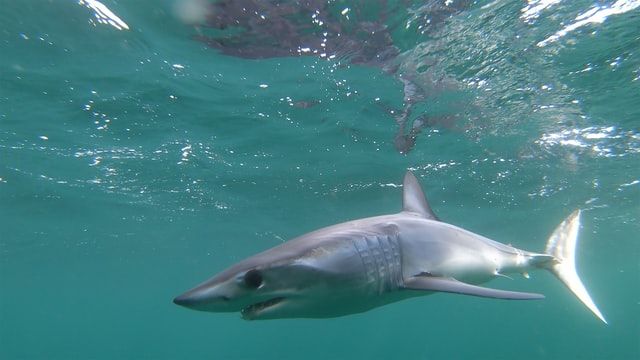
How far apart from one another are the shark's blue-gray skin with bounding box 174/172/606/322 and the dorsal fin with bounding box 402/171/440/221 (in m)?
0.44

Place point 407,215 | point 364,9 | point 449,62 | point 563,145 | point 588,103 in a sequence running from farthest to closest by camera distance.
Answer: point 563,145 < point 588,103 < point 449,62 < point 364,9 < point 407,215

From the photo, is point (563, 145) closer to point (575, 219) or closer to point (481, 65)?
point (481, 65)

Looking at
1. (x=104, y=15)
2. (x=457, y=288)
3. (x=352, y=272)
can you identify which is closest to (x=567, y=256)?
(x=457, y=288)

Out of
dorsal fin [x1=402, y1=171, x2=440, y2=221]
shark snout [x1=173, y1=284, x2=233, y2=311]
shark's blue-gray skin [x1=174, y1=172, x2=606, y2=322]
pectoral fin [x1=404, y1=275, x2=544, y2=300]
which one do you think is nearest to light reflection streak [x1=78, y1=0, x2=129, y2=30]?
dorsal fin [x1=402, y1=171, x2=440, y2=221]

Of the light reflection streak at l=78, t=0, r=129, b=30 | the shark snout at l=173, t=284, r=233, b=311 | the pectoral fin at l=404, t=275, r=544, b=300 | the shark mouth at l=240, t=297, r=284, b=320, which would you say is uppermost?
Answer: the light reflection streak at l=78, t=0, r=129, b=30

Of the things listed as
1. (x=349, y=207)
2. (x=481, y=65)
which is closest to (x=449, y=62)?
(x=481, y=65)

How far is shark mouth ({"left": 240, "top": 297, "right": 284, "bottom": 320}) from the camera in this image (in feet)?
11.1

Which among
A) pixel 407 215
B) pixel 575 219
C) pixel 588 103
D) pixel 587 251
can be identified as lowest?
pixel 587 251

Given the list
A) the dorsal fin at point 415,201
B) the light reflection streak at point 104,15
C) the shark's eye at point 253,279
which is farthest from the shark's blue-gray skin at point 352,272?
the light reflection streak at point 104,15

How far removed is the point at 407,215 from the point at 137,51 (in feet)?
26.3

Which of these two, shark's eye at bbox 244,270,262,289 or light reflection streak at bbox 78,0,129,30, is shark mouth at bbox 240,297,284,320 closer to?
shark's eye at bbox 244,270,262,289

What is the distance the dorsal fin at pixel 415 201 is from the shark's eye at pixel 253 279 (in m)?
3.17

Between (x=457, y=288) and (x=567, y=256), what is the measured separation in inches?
206

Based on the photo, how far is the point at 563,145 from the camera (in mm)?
16719
